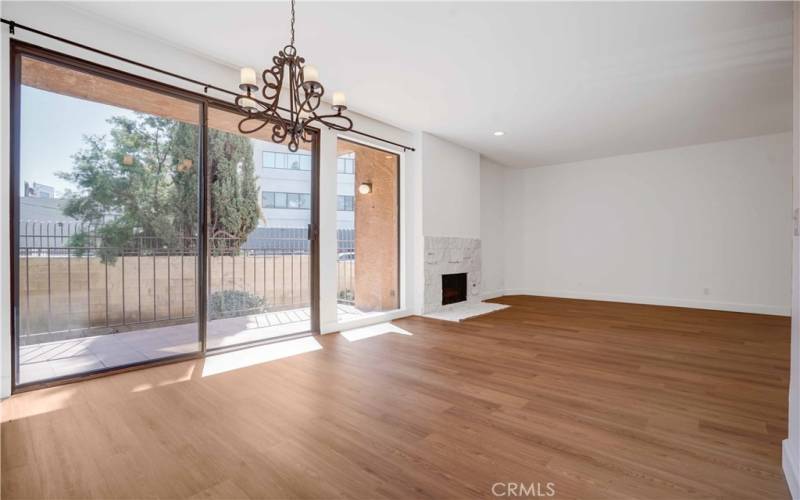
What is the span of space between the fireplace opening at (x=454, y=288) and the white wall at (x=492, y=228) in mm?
962

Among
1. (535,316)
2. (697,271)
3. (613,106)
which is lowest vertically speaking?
(535,316)

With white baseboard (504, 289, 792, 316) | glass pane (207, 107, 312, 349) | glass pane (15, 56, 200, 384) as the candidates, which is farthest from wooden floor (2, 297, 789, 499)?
white baseboard (504, 289, 792, 316)

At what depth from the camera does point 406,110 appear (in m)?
4.60

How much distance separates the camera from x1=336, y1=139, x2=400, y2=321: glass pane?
523 cm

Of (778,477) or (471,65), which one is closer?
(778,477)

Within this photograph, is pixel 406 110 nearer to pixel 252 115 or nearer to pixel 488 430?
pixel 252 115

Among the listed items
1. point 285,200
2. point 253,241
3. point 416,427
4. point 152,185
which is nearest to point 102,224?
point 152,185

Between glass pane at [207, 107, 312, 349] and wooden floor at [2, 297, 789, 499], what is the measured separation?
741 millimetres

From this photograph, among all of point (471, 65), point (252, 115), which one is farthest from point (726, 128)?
point (252, 115)

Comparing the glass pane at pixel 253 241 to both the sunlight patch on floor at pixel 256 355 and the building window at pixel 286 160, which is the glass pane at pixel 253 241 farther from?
the sunlight patch on floor at pixel 256 355

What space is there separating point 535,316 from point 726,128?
3.70 meters

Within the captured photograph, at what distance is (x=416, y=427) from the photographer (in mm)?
2043

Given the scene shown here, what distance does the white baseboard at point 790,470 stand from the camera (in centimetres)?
145

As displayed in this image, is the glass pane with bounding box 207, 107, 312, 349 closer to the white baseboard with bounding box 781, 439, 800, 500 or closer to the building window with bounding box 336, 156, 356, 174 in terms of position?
the building window with bounding box 336, 156, 356, 174
